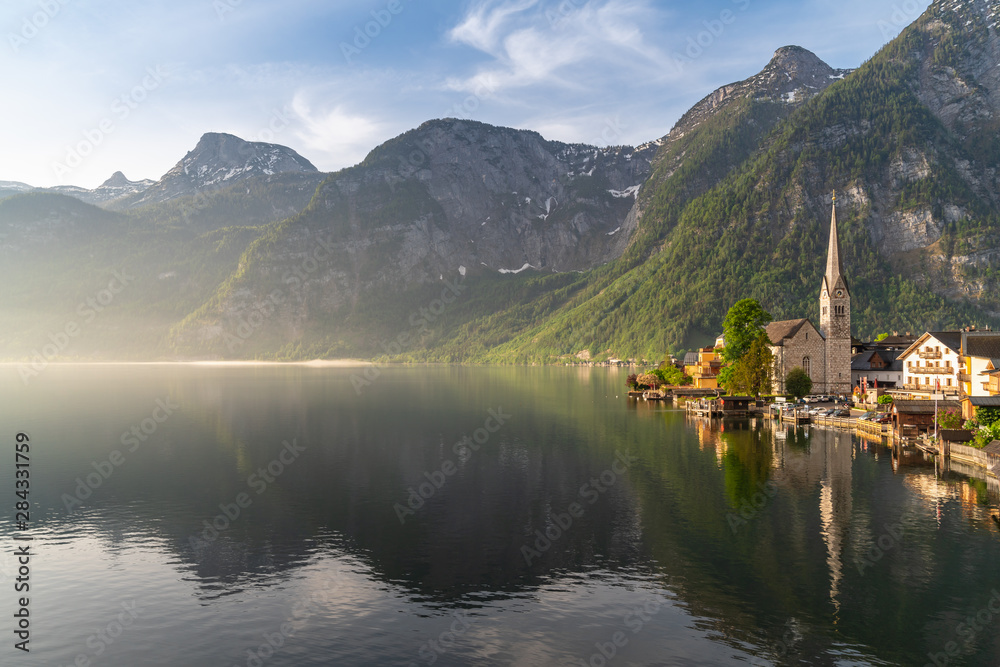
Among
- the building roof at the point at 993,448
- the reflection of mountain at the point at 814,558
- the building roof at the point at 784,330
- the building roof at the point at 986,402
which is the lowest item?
the reflection of mountain at the point at 814,558

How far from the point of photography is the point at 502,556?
41031 millimetres

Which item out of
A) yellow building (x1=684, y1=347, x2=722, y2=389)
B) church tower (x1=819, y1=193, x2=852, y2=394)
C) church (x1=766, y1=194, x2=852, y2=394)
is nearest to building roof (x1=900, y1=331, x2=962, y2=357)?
church tower (x1=819, y1=193, x2=852, y2=394)

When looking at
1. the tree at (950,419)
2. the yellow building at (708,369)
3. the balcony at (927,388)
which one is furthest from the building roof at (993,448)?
the yellow building at (708,369)

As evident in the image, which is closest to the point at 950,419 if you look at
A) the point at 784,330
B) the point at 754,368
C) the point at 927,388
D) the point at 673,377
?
the point at 927,388

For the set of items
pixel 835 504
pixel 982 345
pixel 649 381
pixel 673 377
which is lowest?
pixel 835 504

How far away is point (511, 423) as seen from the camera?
4205 inches

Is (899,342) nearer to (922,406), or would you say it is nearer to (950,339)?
(950,339)

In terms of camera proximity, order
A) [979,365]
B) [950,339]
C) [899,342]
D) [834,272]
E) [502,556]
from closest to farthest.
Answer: [502,556] → [979,365] → [950,339] → [834,272] → [899,342]

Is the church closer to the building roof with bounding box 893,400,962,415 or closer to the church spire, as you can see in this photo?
the church spire

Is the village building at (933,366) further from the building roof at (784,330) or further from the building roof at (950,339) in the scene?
the building roof at (784,330)

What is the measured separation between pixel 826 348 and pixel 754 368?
21.8m

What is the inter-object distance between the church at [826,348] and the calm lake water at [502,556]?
57.7 metres

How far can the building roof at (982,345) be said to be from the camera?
313 ft

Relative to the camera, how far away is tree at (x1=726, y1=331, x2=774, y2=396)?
128500mm
